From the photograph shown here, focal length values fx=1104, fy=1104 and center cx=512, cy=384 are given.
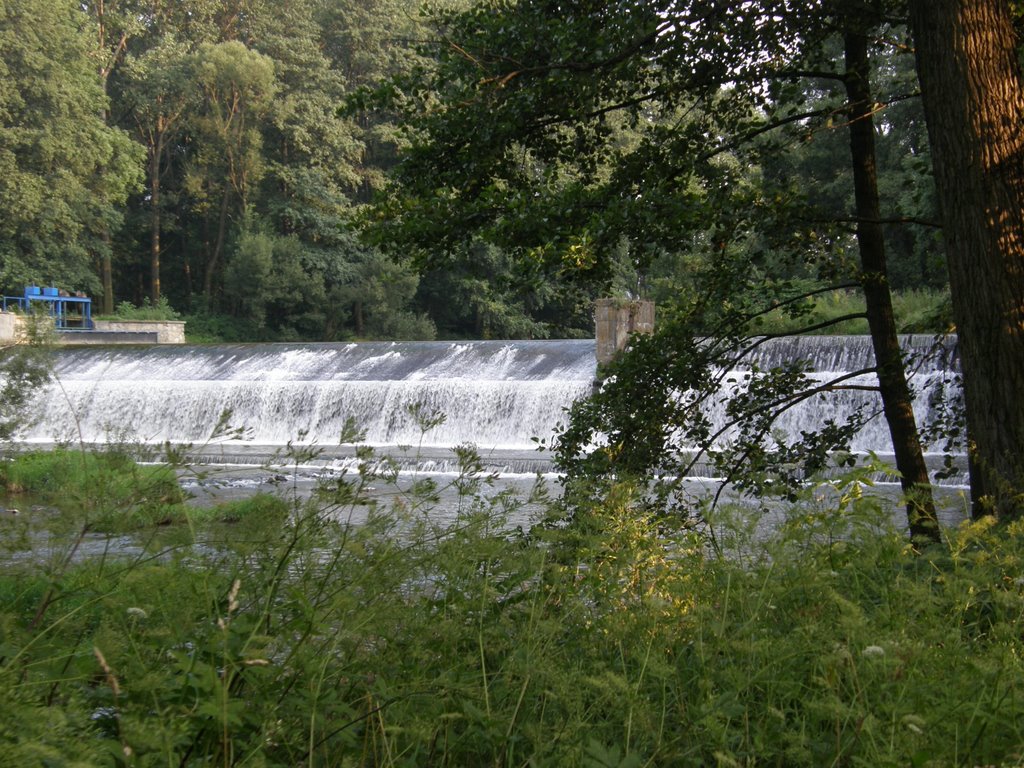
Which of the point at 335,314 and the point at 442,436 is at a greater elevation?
the point at 335,314

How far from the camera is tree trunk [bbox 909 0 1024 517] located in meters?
4.08

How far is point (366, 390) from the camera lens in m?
19.7

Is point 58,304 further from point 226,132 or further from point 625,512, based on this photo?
point 625,512

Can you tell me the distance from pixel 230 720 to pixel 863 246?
17.2 feet

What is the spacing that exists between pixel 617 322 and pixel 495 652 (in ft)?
62.3

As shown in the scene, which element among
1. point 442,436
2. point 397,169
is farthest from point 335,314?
point 397,169

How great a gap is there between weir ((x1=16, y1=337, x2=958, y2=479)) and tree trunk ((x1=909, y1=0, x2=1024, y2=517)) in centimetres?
1096

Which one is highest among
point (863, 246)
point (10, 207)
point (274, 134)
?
point (274, 134)

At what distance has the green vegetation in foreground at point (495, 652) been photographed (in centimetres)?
168

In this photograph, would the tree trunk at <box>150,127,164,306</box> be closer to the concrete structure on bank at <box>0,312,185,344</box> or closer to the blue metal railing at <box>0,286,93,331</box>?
the blue metal railing at <box>0,286,93,331</box>

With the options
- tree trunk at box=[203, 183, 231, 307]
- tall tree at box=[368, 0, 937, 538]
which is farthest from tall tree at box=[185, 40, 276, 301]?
tall tree at box=[368, 0, 937, 538]

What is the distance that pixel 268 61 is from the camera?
36.6 m

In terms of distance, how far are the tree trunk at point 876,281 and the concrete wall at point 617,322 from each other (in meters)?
13.8

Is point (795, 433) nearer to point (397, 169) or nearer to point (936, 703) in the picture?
point (397, 169)
